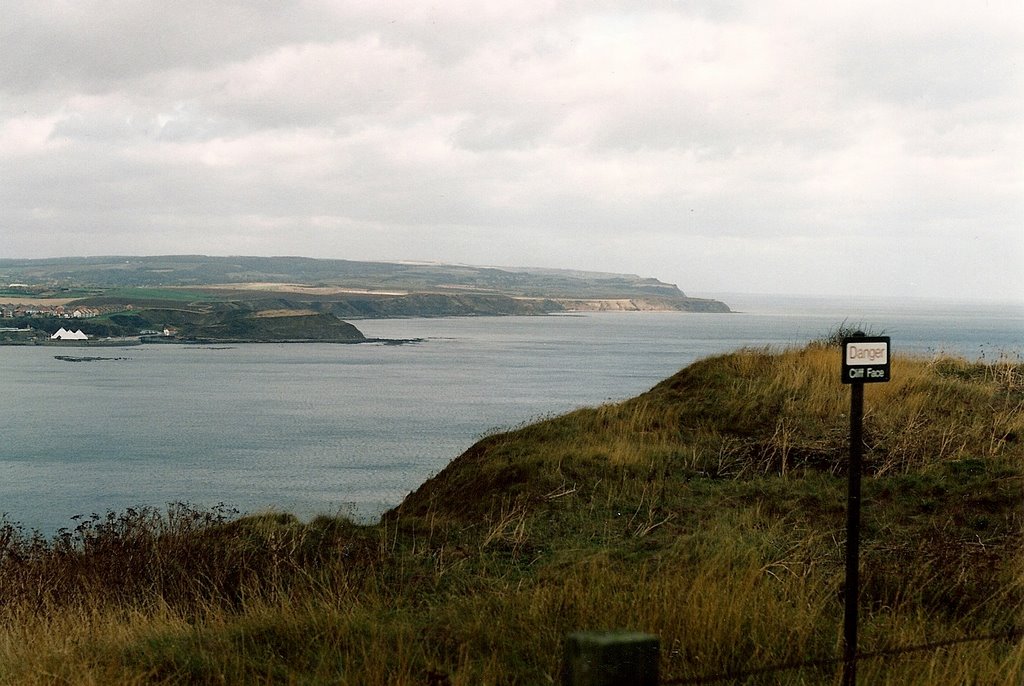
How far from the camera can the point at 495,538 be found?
8.66 metres

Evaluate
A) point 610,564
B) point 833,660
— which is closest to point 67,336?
point 610,564

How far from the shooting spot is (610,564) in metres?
7.30

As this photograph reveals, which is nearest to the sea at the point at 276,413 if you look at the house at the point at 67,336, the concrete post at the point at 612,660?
the concrete post at the point at 612,660

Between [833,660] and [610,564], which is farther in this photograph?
[610,564]

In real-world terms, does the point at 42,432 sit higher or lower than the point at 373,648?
lower

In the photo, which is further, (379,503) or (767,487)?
(379,503)

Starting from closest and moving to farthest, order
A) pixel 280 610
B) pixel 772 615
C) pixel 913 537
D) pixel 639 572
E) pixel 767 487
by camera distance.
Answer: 1. pixel 772 615
2. pixel 280 610
3. pixel 639 572
4. pixel 913 537
5. pixel 767 487

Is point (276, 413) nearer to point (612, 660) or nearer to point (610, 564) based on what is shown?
point (610, 564)

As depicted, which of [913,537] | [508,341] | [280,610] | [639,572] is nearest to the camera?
[280,610]

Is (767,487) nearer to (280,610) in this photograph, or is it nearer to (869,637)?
(869,637)

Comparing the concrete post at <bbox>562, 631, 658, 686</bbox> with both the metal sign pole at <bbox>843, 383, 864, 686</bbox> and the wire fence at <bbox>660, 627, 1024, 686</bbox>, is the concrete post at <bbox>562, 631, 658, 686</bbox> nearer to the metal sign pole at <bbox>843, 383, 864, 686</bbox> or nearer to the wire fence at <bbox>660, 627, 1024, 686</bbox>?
the wire fence at <bbox>660, 627, 1024, 686</bbox>

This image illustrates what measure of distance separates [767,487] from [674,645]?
5242 mm

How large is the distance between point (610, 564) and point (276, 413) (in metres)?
51.2

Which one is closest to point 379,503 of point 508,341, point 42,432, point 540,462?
point 540,462
